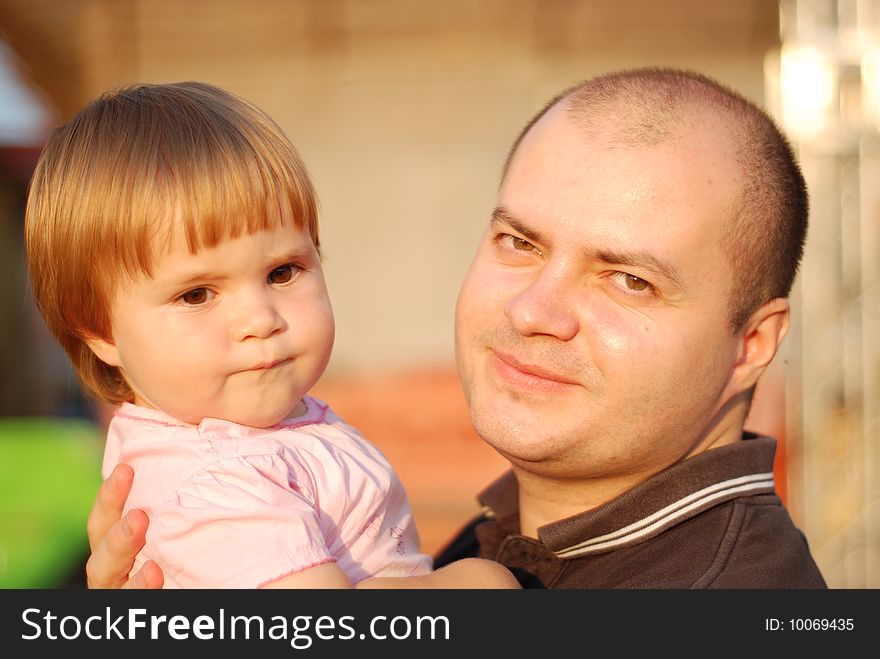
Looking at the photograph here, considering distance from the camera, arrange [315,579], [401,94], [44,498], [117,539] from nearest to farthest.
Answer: [315,579] < [117,539] < [44,498] < [401,94]

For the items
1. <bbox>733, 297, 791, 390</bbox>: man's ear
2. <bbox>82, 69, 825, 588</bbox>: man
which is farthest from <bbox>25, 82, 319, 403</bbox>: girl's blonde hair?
<bbox>733, 297, 791, 390</bbox>: man's ear

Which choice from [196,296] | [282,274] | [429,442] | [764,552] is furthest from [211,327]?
[429,442]

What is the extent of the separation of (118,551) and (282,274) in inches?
25.4

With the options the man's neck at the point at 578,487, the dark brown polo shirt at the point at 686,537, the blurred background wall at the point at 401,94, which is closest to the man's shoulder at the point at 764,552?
the dark brown polo shirt at the point at 686,537

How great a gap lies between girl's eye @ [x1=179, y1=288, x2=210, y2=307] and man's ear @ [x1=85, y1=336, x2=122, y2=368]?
0.81 ft

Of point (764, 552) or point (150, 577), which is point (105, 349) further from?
point (764, 552)

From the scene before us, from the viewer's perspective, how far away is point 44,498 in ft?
24.3

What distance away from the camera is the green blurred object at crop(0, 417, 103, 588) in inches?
263

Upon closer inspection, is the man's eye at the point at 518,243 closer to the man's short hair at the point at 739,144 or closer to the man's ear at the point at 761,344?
the man's short hair at the point at 739,144

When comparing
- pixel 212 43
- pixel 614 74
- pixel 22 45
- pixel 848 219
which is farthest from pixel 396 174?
pixel 614 74

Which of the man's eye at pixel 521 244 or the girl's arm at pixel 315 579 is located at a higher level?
the man's eye at pixel 521 244

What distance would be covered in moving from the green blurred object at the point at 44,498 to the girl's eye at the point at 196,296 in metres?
5.28

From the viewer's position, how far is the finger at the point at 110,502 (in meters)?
1.84

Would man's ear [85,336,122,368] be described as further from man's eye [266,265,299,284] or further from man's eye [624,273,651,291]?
man's eye [624,273,651,291]
